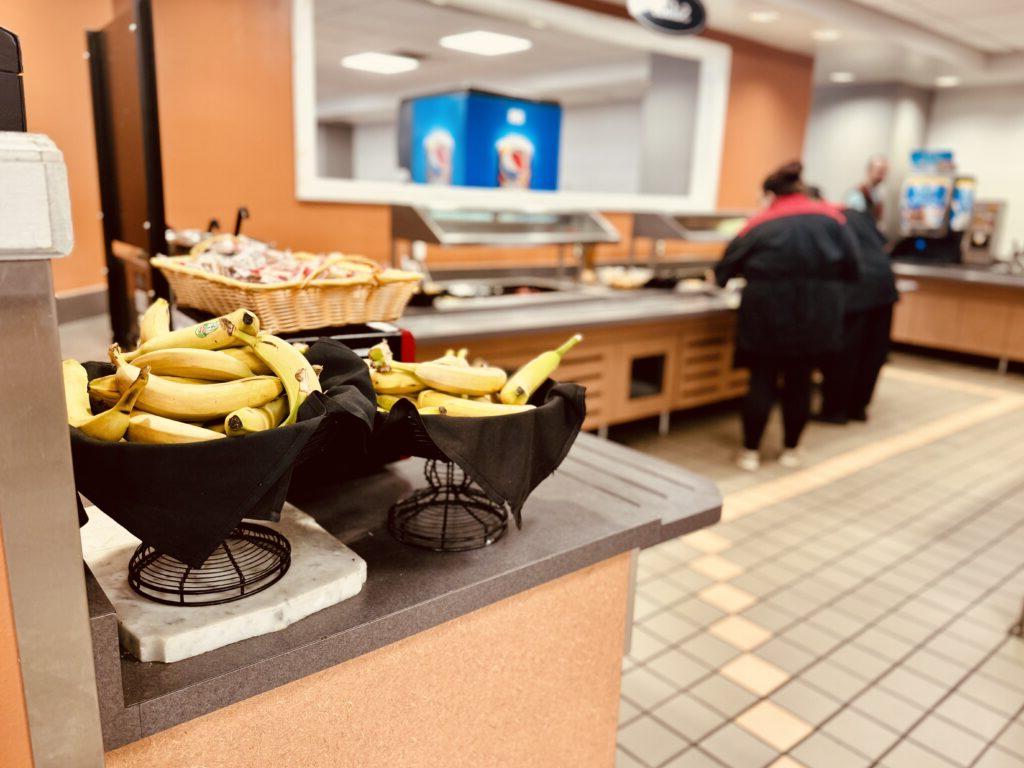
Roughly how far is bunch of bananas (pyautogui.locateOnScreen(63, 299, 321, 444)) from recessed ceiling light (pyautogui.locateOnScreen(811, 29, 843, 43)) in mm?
6534

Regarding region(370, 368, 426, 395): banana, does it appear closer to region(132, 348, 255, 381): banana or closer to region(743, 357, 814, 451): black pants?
region(132, 348, 255, 381): banana

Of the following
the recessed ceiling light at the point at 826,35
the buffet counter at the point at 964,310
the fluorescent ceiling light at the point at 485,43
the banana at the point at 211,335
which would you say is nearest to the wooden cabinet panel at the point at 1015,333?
the buffet counter at the point at 964,310

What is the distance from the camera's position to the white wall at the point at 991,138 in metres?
9.36

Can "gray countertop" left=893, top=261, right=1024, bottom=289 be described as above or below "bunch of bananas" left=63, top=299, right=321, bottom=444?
below

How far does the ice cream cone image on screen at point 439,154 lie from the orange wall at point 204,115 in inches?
129


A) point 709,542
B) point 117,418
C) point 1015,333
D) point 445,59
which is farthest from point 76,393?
point 445,59

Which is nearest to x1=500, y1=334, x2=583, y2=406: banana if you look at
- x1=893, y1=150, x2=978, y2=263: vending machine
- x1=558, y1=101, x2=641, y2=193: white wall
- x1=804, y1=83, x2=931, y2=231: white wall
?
x1=893, y1=150, x2=978, y2=263: vending machine

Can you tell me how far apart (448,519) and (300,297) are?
555 mm

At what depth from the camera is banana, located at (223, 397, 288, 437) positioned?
98 cm

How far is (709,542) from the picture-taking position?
364cm

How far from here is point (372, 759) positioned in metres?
1.24

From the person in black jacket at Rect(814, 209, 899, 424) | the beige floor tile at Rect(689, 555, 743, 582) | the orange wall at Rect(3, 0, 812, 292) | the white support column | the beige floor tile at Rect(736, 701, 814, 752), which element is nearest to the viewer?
the white support column

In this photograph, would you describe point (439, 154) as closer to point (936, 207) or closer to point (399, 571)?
point (936, 207)

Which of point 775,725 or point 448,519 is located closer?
point 448,519
